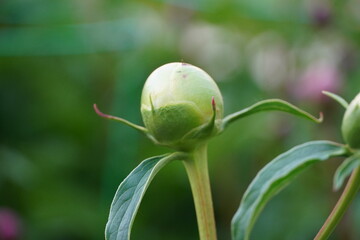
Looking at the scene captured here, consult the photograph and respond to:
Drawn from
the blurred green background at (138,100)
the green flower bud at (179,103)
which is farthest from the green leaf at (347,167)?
the blurred green background at (138,100)

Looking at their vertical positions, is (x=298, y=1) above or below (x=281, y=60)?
above

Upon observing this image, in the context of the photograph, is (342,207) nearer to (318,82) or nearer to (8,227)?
(8,227)

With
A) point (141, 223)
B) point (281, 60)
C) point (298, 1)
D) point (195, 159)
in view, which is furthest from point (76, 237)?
point (195, 159)

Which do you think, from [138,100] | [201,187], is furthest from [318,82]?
[201,187]

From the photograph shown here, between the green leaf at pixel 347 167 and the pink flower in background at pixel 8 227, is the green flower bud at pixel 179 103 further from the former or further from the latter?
the pink flower in background at pixel 8 227

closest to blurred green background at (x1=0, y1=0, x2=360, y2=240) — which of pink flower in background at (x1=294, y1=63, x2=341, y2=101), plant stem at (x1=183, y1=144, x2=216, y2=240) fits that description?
pink flower in background at (x1=294, y1=63, x2=341, y2=101)

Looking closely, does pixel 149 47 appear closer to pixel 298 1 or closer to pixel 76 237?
pixel 298 1
